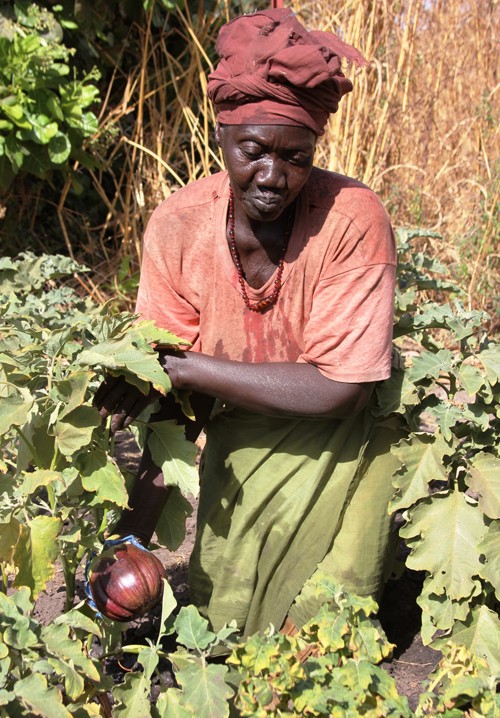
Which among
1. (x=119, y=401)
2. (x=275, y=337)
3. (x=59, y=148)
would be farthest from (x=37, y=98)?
(x=119, y=401)

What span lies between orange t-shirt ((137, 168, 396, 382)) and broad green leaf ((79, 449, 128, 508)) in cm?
55

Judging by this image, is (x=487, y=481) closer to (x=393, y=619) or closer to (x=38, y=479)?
(x=393, y=619)

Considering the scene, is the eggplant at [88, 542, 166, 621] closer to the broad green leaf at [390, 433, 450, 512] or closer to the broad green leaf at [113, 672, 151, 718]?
the broad green leaf at [113, 672, 151, 718]

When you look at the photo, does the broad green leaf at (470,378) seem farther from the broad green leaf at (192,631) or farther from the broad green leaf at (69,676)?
the broad green leaf at (69,676)

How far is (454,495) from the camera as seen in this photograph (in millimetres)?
2492

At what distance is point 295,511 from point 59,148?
10.2 ft

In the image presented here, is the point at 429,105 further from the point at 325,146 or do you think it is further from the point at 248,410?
the point at 248,410

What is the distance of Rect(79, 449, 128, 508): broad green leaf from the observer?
82.3 inches

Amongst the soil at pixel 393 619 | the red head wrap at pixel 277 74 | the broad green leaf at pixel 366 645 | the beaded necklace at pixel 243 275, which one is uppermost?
the red head wrap at pixel 277 74

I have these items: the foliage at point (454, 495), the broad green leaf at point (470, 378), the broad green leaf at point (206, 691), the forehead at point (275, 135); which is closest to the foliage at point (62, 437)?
the broad green leaf at point (206, 691)

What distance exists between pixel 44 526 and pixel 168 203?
1006 mm

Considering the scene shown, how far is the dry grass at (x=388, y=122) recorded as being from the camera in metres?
5.19

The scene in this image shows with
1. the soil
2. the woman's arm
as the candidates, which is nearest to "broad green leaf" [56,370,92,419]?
the woman's arm

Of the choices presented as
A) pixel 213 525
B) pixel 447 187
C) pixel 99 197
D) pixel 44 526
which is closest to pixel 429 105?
pixel 447 187
